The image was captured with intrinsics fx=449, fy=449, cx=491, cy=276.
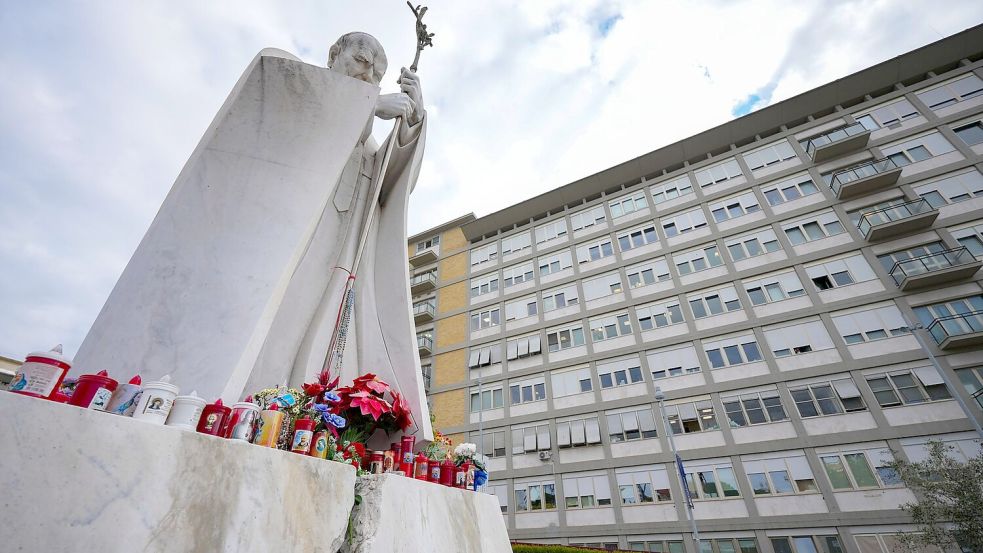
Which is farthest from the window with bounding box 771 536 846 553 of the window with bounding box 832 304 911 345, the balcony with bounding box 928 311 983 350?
the balcony with bounding box 928 311 983 350

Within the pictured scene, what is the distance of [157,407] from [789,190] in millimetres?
26350

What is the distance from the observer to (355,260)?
4.67 m

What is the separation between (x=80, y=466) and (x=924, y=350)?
22.6 m

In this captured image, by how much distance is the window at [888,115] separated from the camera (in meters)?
21.2

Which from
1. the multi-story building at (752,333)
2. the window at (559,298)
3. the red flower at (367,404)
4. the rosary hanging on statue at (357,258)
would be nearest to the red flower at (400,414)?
the red flower at (367,404)

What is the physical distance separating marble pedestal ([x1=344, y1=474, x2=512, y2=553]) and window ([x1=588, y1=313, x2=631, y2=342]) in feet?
66.8

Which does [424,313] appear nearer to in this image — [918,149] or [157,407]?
[918,149]

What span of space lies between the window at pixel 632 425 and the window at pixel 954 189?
14817 mm

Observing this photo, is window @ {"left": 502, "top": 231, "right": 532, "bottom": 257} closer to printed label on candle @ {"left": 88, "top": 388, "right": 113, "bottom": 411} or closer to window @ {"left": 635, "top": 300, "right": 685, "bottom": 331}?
window @ {"left": 635, "top": 300, "right": 685, "bottom": 331}

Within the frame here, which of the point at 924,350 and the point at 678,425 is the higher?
the point at 924,350

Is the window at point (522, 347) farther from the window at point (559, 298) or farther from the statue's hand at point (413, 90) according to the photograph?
the statue's hand at point (413, 90)

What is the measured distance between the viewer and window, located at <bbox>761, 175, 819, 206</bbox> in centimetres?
2172

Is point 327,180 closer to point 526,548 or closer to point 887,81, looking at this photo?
point 526,548

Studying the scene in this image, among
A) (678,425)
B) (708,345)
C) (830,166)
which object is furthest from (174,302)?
(830,166)
